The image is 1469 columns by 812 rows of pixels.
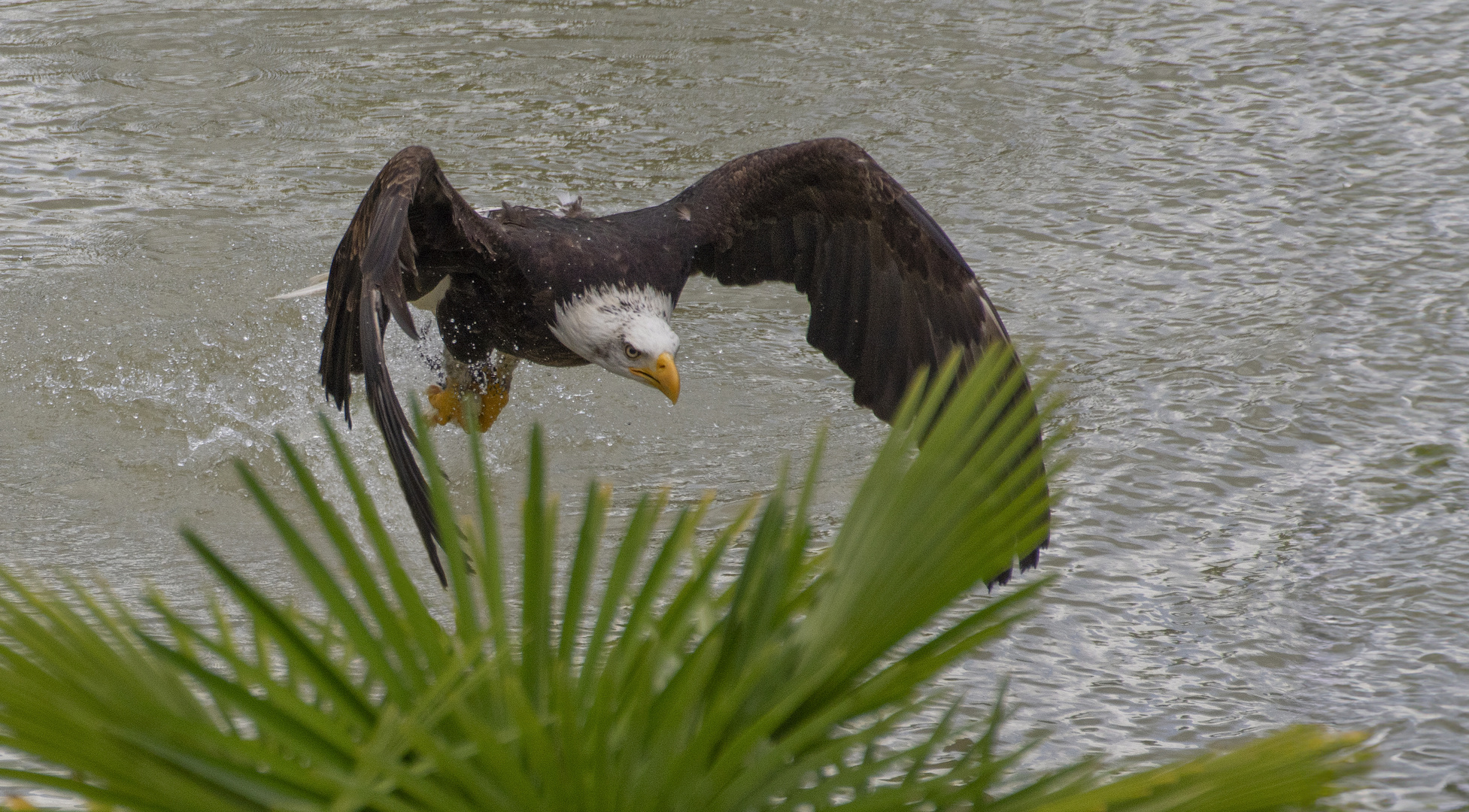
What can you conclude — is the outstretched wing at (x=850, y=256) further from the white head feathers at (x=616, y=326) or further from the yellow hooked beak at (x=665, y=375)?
the yellow hooked beak at (x=665, y=375)

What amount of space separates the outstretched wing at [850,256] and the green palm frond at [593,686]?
2508mm

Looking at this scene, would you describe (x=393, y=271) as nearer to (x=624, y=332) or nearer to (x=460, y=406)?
(x=624, y=332)

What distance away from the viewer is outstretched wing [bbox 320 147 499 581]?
6.68ft

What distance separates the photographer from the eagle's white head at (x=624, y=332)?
3.41 meters

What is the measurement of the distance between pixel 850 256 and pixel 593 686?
290 centimetres

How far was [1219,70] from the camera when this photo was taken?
619cm

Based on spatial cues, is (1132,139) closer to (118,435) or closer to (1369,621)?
(1369,621)

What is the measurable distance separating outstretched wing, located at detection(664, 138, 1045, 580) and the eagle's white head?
28 cm

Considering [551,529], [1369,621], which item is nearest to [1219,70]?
[1369,621]

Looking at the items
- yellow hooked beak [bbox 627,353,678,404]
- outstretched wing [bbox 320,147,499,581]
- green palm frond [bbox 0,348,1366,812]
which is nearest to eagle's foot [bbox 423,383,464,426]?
outstretched wing [bbox 320,147,499,581]

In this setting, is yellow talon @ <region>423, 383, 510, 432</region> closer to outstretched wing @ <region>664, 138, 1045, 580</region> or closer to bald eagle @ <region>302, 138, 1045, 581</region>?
bald eagle @ <region>302, 138, 1045, 581</region>

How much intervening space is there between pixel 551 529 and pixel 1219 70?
20.0ft

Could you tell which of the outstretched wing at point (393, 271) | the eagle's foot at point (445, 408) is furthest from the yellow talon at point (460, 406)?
the outstretched wing at point (393, 271)

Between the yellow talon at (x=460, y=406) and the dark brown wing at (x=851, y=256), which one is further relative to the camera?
the yellow talon at (x=460, y=406)
